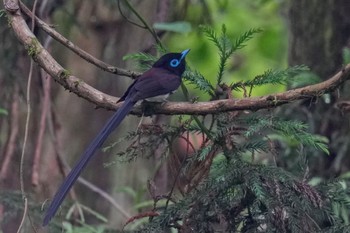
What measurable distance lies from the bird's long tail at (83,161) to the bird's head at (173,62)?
32cm

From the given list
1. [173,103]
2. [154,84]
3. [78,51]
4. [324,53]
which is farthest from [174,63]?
[324,53]

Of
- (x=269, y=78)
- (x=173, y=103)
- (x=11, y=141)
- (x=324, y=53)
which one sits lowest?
(x=11, y=141)

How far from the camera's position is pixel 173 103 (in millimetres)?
2898

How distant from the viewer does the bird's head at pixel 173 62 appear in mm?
3426

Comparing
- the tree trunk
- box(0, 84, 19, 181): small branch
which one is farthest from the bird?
the tree trunk

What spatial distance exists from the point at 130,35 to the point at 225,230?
3.31 m

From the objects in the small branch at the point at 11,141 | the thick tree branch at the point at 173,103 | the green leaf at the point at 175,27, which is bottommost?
the small branch at the point at 11,141

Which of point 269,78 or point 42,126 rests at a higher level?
point 269,78

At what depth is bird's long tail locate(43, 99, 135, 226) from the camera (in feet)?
9.03

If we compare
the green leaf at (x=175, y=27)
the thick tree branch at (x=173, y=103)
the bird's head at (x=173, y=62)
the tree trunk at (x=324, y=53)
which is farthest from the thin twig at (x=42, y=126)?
the tree trunk at (x=324, y=53)

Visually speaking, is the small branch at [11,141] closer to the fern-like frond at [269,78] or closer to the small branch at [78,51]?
the small branch at [78,51]

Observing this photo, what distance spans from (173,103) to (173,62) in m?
0.61

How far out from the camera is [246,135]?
2.79 meters

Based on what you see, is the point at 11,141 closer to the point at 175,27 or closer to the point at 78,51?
the point at 175,27
